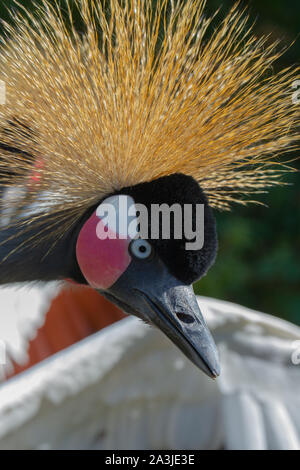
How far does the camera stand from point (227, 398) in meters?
1.21

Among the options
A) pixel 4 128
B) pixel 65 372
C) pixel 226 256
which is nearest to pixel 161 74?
pixel 4 128

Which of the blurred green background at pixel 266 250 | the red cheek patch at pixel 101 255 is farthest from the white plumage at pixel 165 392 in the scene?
the blurred green background at pixel 266 250

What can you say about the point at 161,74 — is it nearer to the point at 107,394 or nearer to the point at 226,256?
the point at 107,394

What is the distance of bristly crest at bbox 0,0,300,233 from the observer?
729mm

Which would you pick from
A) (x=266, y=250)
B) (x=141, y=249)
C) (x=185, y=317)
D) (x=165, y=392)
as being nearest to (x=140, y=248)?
(x=141, y=249)

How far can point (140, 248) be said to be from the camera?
0.75 meters

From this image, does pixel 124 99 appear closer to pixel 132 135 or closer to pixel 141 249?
pixel 132 135

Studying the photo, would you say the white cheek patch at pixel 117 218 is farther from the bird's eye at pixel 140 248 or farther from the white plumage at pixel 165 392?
the white plumage at pixel 165 392

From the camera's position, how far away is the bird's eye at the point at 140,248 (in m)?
0.75

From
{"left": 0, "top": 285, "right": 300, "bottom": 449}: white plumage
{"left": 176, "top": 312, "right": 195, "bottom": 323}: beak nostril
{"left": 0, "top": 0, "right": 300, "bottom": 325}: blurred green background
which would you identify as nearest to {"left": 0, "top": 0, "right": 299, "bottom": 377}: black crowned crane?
{"left": 176, "top": 312, "right": 195, "bottom": 323}: beak nostril

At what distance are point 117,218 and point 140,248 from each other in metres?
0.05

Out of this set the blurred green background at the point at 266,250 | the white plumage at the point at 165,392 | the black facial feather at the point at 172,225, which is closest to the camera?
the black facial feather at the point at 172,225
